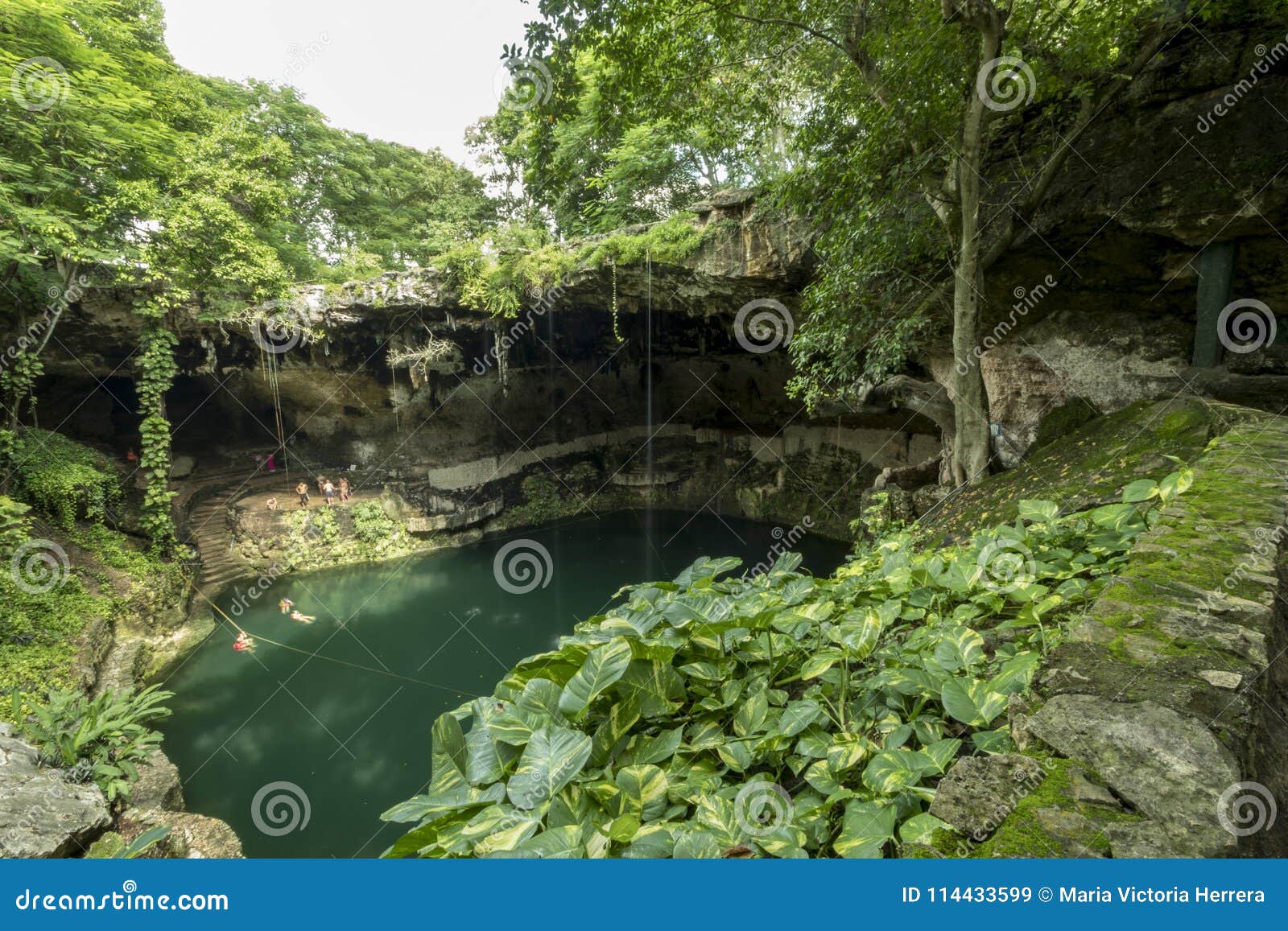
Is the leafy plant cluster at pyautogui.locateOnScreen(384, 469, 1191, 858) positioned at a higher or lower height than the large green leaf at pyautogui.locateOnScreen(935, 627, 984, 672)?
lower

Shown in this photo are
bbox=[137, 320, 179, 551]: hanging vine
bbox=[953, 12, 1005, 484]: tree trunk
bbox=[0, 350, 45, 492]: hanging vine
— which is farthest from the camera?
bbox=[137, 320, 179, 551]: hanging vine

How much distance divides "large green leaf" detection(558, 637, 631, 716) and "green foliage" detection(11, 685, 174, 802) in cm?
520

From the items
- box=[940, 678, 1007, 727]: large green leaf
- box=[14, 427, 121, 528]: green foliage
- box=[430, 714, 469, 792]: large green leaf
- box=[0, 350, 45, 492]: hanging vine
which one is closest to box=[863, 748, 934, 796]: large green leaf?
box=[940, 678, 1007, 727]: large green leaf

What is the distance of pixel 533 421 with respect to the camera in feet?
48.1

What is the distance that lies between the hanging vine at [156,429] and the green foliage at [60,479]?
0.57m

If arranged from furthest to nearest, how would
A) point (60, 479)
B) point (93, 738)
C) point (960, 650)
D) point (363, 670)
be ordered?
point (60, 479) < point (363, 670) < point (93, 738) < point (960, 650)

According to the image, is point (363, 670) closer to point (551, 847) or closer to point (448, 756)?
point (448, 756)

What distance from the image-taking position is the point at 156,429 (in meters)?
9.13

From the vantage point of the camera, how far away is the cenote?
545 centimetres


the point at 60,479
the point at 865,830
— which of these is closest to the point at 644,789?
the point at 865,830

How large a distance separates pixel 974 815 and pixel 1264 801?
0.54m

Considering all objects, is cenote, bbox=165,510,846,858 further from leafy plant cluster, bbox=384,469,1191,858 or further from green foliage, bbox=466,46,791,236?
green foliage, bbox=466,46,791,236

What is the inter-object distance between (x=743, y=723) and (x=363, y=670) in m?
7.98

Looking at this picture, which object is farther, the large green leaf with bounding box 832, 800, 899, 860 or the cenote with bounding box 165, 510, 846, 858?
the cenote with bounding box 165, 510, 846, 858
